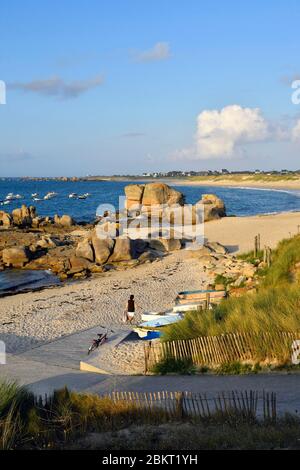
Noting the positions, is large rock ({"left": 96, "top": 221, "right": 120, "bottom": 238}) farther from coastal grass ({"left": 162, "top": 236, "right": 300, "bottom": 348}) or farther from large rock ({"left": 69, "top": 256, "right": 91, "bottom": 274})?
coastal grass ({"left": 162, "top": 236, "right": 300, "bottom": 348})

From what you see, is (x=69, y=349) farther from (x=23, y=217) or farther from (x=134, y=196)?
(x=134, y=196)

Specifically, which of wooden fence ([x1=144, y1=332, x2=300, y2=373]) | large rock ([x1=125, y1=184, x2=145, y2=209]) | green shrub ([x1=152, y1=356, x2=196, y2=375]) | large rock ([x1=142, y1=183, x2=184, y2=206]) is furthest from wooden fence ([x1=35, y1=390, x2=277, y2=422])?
large rock ([x1=125, y1=184, x2=145, y2=209])

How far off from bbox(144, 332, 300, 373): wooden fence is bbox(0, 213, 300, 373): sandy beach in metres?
1.96

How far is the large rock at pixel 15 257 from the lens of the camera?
32.8 meters

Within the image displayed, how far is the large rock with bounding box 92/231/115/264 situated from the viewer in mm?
31625

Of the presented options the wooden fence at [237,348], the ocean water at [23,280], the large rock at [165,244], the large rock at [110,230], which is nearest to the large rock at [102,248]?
the ocean water at [23,280]

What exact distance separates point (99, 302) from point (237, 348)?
11471 mm

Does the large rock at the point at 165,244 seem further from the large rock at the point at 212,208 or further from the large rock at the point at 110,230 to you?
the large rock at the point at 212,208

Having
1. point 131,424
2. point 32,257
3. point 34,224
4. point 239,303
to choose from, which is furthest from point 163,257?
point 131,424

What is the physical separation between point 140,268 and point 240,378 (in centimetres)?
1945

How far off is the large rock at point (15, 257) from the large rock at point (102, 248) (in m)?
4.73

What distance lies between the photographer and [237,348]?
12219mm

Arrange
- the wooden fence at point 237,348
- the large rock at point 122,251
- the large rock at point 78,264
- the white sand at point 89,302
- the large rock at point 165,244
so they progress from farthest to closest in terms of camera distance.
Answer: the large rock at point 165,244 → the large rock at point 122,251 → the large rock at point 78,264 → the white sand at point 89,302 → the wooden fence at point 237,348
